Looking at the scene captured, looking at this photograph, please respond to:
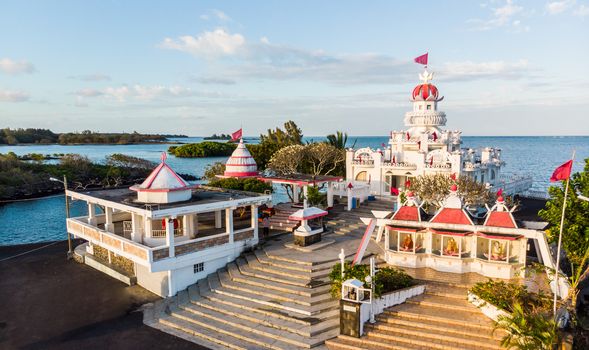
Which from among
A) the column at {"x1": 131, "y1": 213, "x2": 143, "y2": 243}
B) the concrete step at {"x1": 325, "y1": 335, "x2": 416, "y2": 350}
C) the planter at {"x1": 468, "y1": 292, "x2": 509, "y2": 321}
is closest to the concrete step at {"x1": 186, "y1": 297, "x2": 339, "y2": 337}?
the concrete step at {"x1": 325, "y1": 335, "x2": 416, "y2": 350}

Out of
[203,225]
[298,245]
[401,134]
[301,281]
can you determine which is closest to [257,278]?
[301,281]

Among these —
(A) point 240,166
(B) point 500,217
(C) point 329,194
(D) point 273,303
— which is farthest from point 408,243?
(A) point 240,166

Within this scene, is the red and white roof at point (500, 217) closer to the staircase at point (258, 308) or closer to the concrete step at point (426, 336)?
the concrete step at point (426, 336)

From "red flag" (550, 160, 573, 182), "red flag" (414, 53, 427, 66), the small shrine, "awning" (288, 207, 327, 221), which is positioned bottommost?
"awning" (288, 207, 327, 221)

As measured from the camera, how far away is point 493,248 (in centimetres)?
1681

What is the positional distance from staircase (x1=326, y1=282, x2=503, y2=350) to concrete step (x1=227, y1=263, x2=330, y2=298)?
2651 mm

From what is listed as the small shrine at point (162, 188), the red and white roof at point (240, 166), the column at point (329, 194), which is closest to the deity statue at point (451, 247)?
the column at point (329, 194)

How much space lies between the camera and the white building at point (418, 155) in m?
31.2

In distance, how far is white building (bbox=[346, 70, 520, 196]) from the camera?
3119 centimetres

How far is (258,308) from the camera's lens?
50.8 feet

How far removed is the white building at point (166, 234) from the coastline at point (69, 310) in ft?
3.72

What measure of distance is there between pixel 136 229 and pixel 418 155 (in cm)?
2182

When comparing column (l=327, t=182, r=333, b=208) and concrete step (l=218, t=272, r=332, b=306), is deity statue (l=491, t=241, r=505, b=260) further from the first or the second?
column (l=327, t=182, r=333, b=208)

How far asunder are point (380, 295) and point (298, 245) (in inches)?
278
